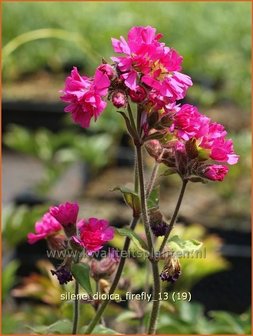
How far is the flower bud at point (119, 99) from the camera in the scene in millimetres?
1022

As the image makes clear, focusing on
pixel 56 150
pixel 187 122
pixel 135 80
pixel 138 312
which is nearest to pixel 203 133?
pixel 187 122

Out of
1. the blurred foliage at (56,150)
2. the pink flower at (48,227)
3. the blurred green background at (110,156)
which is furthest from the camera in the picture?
the blurred foliage at (56,150)

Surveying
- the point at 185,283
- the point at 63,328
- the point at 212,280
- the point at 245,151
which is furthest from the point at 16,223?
the point at 63,328

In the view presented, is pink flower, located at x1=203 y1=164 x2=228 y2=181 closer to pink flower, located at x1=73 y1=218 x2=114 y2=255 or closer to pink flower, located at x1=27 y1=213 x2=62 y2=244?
pink flower, located at x1=73 y1=218 x2=114 y2=255

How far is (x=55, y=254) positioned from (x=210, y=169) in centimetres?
30

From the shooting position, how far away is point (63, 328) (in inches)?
48.4

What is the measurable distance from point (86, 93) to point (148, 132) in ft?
0.37

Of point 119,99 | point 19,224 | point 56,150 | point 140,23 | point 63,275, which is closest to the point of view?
point 119,99

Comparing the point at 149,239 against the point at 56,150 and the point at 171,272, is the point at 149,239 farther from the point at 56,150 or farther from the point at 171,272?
the point at 56,150

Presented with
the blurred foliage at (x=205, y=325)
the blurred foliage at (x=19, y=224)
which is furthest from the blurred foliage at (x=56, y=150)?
the blurred foliage at (x=205, y=325)

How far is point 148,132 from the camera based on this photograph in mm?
1077

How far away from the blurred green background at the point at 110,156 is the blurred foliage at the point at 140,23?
12mm

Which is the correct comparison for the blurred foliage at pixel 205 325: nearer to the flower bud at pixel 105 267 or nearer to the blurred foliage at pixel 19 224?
the flower bud at pixel 105 267

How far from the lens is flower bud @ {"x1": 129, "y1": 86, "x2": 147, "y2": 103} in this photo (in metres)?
1.03
